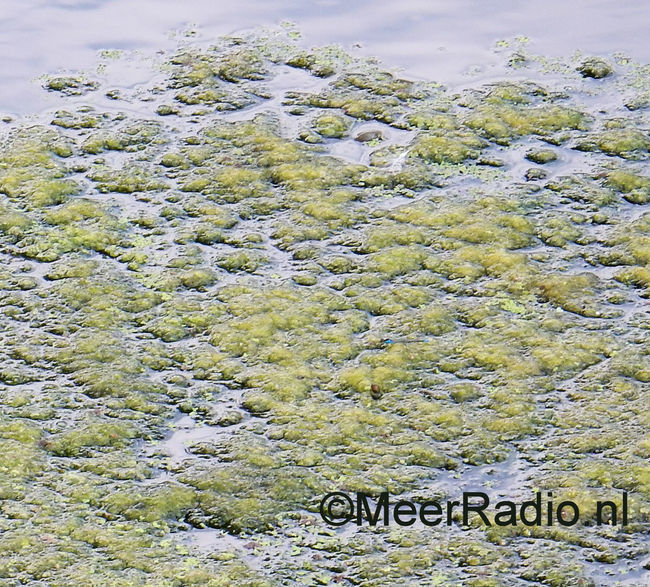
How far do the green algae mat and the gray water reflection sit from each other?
278 millimetres

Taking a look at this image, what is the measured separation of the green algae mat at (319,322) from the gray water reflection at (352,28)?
0.28m

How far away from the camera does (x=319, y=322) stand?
5016mm

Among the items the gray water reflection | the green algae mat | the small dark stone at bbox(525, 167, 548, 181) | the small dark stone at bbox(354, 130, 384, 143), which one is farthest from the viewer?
the gray water reflection

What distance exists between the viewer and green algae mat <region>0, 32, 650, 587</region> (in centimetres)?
389

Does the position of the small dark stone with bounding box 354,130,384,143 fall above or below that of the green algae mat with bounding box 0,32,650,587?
above

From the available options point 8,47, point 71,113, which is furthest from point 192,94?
point 8,47

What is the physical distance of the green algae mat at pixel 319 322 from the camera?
3.89 metres

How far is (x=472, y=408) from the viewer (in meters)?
4.50

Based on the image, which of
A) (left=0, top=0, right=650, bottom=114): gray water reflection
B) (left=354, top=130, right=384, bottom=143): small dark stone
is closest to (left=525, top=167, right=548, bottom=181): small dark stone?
(left=354, top=130, right=384, bottom=143): small dark stone

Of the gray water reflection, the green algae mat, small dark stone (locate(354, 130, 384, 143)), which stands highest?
the gray water reflection

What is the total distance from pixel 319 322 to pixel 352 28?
3.45 meters

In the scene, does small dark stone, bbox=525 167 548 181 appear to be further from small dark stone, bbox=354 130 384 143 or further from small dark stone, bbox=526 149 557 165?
small dark stone, bbox=354 130 384 143

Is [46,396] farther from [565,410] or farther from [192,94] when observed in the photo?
[192,94]

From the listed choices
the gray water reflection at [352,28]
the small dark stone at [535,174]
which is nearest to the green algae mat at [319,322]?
the small dark stone at [535,174]
